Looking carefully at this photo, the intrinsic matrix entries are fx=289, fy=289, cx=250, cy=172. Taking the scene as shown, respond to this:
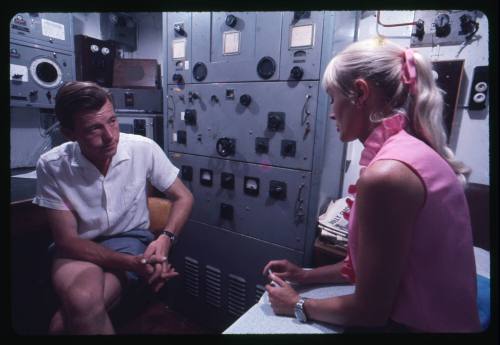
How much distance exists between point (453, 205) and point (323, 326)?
53 cm

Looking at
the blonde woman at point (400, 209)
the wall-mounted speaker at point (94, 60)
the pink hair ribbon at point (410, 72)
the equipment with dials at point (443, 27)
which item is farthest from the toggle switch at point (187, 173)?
the equipment with dials at point (443, 27)

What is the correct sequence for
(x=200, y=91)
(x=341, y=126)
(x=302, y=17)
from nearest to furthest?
1. (x=341, y=126)
2. (x=302, y=17)
3. (x=200, y=91)

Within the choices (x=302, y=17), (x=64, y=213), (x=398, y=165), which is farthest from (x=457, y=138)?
(x=64, y=213)

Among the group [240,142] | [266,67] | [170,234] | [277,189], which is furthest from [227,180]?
[266,67]

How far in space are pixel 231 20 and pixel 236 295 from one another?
1968 millimetres

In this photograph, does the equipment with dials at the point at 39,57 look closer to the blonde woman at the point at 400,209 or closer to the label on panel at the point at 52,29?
the label on panel at the point at 52,29

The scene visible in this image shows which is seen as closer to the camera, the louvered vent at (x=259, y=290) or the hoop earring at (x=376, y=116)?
the hoop earring at (x=376, y=116)

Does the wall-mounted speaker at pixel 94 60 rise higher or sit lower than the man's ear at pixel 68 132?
higher

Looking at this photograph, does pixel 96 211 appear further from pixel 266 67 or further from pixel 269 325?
pixel 266 67

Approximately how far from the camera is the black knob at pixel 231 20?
195cm

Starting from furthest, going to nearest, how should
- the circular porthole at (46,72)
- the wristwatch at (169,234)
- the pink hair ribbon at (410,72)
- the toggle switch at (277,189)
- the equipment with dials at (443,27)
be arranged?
1. the circular porthole at (46,72)
2. the toggle switch at (277,189)
3. the equipment with dials at (443,27)
4. the wristwatch at (169,234)
5. the pink hair ribbon at (410,72)

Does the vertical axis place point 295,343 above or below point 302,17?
below

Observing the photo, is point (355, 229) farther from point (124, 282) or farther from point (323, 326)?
point (124, 282)

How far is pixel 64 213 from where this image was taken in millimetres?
1347
